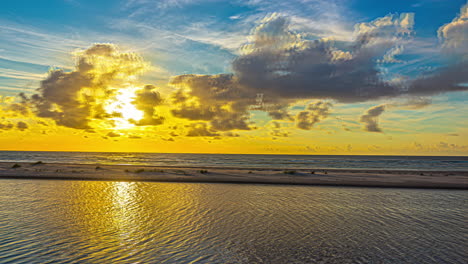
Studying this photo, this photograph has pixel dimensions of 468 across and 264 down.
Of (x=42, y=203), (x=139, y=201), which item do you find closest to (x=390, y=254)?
(x=139, y=201)

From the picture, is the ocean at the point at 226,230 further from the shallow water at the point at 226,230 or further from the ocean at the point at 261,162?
the ocean at the point at 261,162

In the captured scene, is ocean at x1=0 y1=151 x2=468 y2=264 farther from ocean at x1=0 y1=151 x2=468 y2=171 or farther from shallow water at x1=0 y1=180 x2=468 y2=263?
ocean at x1=0 y1=151 x2=468 y2=171

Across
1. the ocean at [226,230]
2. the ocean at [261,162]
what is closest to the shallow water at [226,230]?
the ocean at [226,230]

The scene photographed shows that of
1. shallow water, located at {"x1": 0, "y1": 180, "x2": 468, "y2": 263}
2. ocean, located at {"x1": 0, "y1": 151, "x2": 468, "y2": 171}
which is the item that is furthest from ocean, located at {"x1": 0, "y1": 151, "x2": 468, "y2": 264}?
ocean, located at {"x1": 0, "y1": 151, "x2": 468, "y2": 171}

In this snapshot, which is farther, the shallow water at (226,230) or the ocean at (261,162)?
the ocean at (261,162)

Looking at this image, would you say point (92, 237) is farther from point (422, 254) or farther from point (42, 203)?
point (422, 254)

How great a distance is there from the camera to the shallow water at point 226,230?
929cm

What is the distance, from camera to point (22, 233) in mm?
11031

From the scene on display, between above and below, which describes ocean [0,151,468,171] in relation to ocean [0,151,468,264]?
below

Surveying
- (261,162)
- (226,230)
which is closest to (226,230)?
(226,230)

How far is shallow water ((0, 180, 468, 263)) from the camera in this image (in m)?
9.29

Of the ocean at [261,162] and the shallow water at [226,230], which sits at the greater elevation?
the shallow water at [226,230]

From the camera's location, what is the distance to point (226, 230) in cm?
1241

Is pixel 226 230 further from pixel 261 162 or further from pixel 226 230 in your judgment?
pixel 261 162
